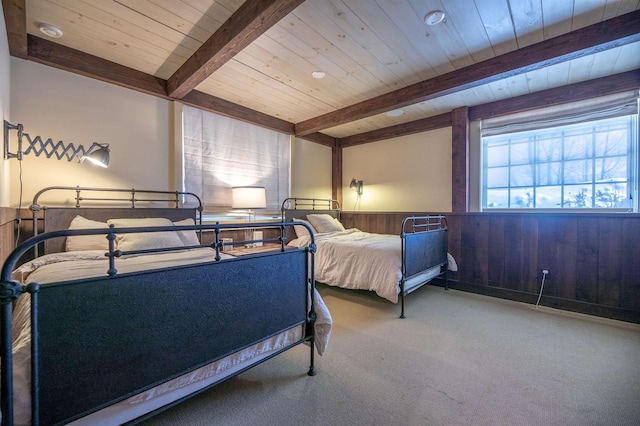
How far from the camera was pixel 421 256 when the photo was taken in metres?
2.95

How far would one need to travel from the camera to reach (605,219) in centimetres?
269

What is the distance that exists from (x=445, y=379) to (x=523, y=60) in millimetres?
2621

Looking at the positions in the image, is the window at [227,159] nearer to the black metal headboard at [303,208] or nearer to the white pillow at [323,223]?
the black metal headboard at [303,208]

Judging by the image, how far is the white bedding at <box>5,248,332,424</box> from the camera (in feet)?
2.86

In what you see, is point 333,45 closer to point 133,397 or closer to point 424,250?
point 424,250

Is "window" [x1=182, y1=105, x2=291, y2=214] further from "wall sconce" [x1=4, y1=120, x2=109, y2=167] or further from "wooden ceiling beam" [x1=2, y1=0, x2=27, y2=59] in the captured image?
"wooden ceiling beam" [x1=2, y1=0, x2=27, y2=59]

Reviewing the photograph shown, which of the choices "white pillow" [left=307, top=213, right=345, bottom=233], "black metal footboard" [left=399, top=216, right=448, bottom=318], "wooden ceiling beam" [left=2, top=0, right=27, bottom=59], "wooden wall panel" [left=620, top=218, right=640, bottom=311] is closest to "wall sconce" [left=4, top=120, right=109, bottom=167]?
"wooden ceiling beam" [left=2, top=0, right=27, bottom=59]

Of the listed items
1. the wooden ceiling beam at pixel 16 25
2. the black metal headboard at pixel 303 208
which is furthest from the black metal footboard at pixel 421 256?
the wooden ceiling beam at pixel 16 25

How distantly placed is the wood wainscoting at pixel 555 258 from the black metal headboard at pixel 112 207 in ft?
11.2

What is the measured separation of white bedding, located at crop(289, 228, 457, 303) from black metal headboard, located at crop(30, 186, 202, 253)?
1538mm

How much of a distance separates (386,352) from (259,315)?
1102 mm

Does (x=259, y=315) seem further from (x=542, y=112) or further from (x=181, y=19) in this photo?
(x=542, y=112)

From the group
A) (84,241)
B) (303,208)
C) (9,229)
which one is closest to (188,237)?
(84,241)

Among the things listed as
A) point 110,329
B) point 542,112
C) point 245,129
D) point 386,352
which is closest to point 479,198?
point 542,112
